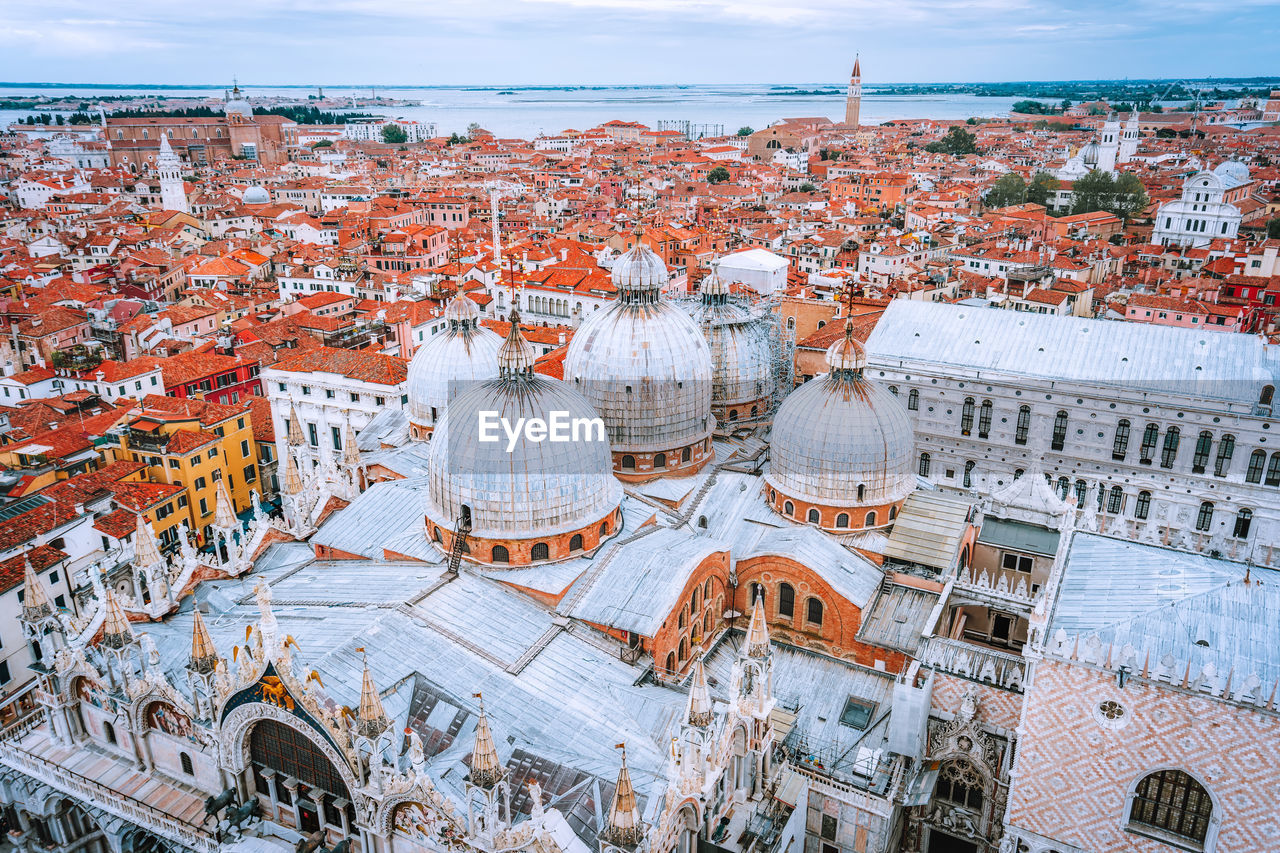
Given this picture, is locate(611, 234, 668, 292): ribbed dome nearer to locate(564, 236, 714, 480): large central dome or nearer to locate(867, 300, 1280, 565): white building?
locate(564, 236, 714, 480): large central dome

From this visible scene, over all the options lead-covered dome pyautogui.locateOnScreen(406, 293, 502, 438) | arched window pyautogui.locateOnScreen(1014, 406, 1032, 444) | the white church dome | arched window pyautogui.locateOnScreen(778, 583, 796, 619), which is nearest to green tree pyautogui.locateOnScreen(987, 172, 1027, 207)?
arched window pyautogui.locateOnScreen(1014, 406, 1032, 444)

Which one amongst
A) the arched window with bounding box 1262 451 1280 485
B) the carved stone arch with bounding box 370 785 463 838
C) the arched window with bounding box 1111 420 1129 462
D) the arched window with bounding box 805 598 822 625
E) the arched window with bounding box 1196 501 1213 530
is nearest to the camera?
the carved stone arch with bounding box 370 785 463 838

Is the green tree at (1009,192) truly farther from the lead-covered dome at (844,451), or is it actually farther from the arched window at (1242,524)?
the lead-covered dome at (844,451)

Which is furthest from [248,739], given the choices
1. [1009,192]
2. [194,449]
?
[1009,192]

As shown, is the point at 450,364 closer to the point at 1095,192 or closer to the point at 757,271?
the point at 757,271

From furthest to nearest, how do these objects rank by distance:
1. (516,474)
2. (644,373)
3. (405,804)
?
(644,373) → (516,474) → (405,804)

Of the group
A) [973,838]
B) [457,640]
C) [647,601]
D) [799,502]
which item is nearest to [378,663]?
[457,640]

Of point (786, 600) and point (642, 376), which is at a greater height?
point (642, 376)
